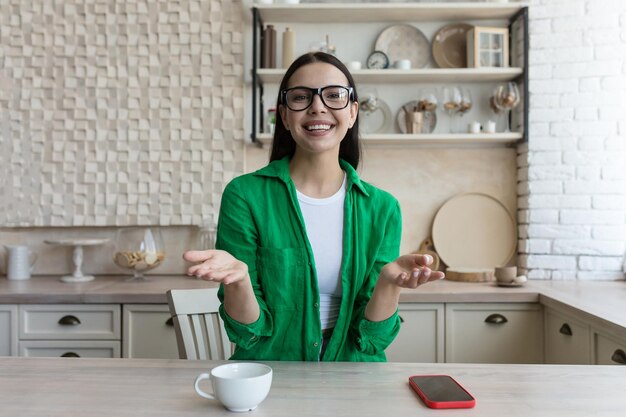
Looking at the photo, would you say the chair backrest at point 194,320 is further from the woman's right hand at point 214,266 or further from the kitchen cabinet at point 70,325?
the kitchen cabinet at point 70,325

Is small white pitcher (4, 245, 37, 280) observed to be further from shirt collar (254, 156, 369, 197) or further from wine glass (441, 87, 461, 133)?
wine glass (441, 87, 461, 133)

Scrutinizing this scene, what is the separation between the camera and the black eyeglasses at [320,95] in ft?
4.69

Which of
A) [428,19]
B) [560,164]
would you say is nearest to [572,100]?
[560,164]

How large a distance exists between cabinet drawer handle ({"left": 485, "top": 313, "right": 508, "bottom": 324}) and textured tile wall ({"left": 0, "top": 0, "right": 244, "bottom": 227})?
144 centimetres

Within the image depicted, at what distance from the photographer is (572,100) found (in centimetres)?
274

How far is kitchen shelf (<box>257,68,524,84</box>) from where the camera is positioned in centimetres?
276

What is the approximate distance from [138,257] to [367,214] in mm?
1541

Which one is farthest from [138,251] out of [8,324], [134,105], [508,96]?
[508,96]

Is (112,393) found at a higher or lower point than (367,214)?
lower

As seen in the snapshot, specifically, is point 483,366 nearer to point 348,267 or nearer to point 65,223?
point 348,267

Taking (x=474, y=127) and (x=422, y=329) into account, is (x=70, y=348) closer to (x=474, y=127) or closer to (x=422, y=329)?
(x=422, y=329)

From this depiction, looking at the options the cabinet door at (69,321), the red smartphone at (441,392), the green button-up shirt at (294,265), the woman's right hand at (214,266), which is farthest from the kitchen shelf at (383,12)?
the red smartphone at (441,392)

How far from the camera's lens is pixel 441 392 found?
1.01 metres

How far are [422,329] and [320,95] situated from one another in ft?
4.36
